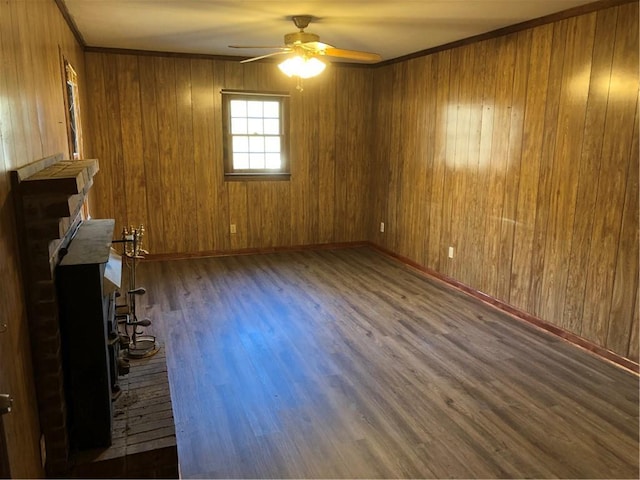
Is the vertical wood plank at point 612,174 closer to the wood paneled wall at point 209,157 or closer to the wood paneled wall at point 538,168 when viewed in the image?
the wood paneled wall at point 538,168

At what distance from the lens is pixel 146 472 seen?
189cm

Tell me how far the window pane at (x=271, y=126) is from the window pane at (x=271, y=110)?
0.19 ft

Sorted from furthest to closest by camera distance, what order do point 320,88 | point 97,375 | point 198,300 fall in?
point 320,88 < point 198,300 < point 97,375

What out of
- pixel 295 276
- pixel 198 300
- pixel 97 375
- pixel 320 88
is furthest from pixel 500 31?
pixel 97 375

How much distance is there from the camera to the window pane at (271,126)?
19.9ft

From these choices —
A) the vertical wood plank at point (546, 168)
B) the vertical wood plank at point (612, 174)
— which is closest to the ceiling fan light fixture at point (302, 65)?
the vertical wood plank at point (546, 168)

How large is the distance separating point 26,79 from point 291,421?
2.07 metres

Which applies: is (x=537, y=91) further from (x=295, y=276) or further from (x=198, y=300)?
(x=198, y=300)

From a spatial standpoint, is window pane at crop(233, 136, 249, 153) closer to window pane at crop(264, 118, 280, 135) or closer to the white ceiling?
window pane at crop(264, 118, 280, 135)

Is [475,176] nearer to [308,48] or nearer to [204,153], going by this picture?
[308,48]

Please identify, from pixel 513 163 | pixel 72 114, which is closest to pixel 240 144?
pixel 72 114

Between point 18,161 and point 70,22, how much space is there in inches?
116

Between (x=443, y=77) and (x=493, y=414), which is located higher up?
(x=443, y=77)

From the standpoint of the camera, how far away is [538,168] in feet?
12.6
